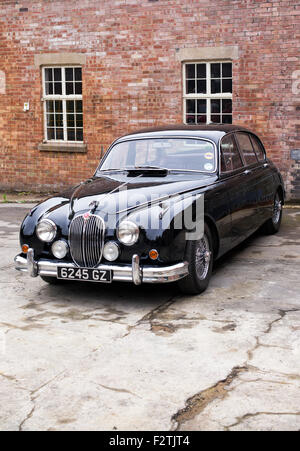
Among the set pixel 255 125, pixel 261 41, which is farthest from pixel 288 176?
pixel 261 41

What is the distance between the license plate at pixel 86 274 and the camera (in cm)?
590

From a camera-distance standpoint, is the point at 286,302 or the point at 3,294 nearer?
the point at 286,302

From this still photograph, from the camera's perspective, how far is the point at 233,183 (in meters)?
7.44

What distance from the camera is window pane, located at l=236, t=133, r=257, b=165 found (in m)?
8.25

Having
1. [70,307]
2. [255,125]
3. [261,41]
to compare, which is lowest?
[70,307]

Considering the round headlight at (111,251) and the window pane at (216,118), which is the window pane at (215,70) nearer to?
the window pane at (216,118)

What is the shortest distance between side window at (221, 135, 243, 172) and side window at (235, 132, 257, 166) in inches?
9.7

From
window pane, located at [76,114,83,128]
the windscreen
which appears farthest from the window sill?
the windscreen

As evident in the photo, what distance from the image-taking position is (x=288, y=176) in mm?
12289

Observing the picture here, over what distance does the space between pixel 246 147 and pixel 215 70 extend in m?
4.76

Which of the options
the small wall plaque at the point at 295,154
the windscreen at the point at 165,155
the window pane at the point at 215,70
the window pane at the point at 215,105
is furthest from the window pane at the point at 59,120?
the windscreen at the point at 165,155

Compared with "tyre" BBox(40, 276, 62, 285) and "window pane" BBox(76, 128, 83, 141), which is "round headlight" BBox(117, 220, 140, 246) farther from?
"window pane" BBox(76, 128, 83, 141)

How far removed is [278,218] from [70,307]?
4521mm
